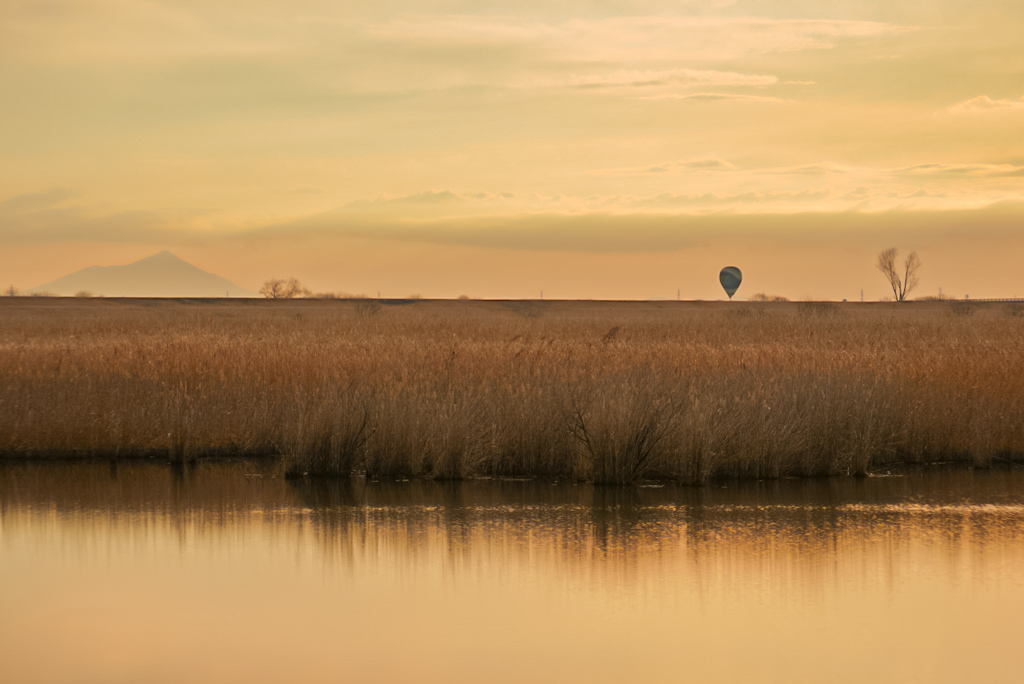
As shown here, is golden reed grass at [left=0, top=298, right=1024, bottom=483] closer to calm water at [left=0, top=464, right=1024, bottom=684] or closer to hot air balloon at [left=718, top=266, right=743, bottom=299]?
calm water at [left=0, top=464, right=1024, bottom=684]

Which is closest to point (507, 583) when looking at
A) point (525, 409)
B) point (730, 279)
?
point (525, 409)

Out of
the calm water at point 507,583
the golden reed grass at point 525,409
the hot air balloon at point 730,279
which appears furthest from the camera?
the hot air balloon at point 730,279

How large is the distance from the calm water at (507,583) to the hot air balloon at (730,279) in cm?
11205

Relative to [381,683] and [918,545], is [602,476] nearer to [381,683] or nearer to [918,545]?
[918,545]

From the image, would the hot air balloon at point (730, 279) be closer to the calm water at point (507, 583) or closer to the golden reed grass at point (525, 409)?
the golden reed grass at point (525, 409)

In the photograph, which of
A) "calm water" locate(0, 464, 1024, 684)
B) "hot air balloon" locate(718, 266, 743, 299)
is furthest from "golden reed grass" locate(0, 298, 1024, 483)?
"hot air balloon" locate(718, 266, 743, 299)

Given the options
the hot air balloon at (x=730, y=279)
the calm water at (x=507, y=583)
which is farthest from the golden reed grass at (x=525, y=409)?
the hot air balloon at (x=730, y=279)

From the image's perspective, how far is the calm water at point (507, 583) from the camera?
20.3 feet

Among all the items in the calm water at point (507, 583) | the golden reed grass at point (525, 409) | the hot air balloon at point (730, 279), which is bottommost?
the calm water at point (507, 583)

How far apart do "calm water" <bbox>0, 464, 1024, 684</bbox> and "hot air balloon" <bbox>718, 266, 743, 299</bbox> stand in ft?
368

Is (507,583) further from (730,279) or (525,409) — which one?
(730,279)

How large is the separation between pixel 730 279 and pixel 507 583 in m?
118

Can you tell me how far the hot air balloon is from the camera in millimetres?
121812

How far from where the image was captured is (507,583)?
7883 mm
